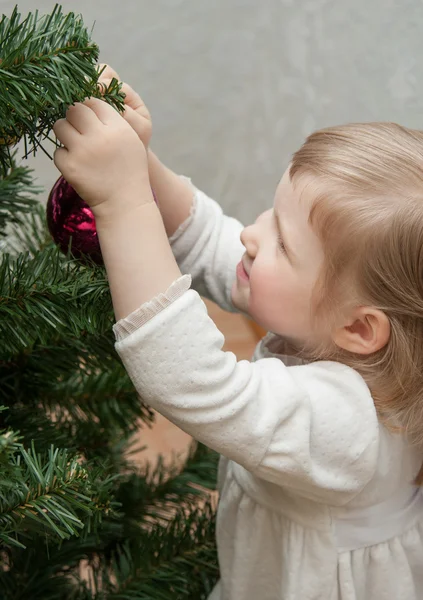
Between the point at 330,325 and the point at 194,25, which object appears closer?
the point at 330,325

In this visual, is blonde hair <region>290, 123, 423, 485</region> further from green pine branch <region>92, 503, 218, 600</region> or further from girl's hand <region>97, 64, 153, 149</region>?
green pine branch <region>92, 503, 218, 600</region>

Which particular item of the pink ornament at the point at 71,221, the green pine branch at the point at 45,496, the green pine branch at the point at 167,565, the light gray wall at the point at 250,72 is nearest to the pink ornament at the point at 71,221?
the pink ornament at the point at 71,221

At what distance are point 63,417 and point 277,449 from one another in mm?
244

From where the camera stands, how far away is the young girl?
1.60 feet

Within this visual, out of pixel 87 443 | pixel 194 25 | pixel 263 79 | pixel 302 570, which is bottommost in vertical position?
pixel 302 570

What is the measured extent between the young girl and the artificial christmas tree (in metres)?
0.03

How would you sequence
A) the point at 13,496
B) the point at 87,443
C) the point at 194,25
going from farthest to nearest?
the point at 194,25
the point at 87,443
the point at 13,496

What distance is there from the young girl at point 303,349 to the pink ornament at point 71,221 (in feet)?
0.06

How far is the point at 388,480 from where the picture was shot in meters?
0.62

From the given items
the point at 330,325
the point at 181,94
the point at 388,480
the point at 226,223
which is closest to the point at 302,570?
the point at 388,480

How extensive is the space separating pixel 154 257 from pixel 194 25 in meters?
0.81

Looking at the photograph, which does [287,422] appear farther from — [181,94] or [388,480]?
[181,94]

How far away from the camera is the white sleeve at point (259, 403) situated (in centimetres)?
50

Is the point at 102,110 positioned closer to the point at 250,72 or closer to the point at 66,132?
the point at 66,132
